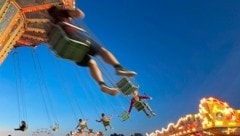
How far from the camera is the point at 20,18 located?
8.87 meters

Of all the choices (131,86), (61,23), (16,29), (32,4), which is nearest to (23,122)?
(16,29)

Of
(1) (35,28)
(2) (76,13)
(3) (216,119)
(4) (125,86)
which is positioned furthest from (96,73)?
(3) (216,119)

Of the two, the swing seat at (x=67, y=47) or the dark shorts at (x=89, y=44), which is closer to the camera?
the swing seat at (x=67, y=47)

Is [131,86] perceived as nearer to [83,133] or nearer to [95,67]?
[95,67]

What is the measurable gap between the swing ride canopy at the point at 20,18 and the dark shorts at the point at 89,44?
225 cm

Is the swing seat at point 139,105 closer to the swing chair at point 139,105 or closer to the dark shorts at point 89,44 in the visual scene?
the swing chair at point 139,105

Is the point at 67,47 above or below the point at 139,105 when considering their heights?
below

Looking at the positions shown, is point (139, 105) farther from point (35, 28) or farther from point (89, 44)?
point (89, 44)

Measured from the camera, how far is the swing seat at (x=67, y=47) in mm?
5402

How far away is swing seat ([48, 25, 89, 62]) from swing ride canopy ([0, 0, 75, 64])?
2.19 metres

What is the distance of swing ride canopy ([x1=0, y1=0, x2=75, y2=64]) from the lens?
819cm

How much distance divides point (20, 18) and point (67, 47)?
397 centimetres

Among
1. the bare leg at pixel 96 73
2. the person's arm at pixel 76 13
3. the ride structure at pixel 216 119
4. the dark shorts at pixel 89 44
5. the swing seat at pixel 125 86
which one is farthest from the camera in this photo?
the ride structure at pixel 216 119

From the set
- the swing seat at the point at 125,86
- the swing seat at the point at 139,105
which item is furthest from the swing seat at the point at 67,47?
the swing seat at the point at 139,105
